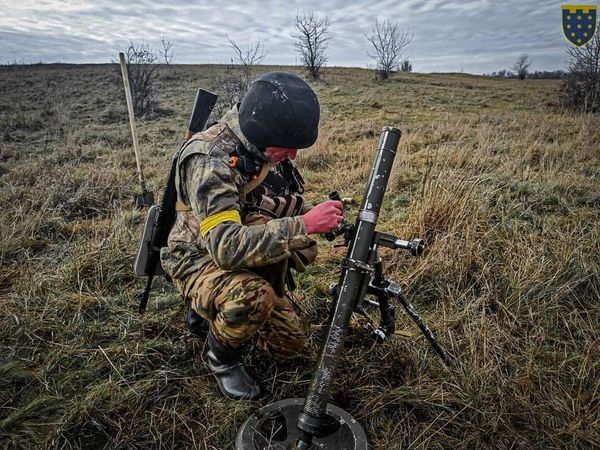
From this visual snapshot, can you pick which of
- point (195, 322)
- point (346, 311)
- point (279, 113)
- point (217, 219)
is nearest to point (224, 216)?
point (217, 219)

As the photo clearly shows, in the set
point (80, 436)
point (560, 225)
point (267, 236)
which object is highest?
point (267, 236)

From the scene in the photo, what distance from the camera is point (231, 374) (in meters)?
2.48

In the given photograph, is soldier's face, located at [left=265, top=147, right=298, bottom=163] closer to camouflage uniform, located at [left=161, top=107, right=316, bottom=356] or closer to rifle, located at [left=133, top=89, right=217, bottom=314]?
camouflage uniform, located at [left=161, top=107, right=316, bottom=356]

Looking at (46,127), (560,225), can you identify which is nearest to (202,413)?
(560,225)

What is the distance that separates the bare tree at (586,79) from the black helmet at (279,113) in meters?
15.2

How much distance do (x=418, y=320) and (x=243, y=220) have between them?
1109mm

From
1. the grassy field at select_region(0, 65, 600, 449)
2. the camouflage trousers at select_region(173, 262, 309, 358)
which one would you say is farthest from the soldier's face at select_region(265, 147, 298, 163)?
the grassy field at select_region(0, 65, 600, 449)

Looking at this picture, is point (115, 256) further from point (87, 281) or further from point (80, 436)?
point (80, 436)

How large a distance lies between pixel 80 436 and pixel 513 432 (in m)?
2.21

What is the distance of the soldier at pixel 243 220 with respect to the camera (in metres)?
2.08

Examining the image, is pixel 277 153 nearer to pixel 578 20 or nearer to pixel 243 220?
pixel 243 220

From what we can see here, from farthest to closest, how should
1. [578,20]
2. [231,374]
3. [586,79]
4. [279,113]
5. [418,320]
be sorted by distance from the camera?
[586,79] < [578,20] < [231,374] < [418,320] < [279,113]

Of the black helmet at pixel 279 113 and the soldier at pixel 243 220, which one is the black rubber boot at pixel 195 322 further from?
the black helmet at pixel 279 113

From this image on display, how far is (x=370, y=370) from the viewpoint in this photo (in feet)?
8.57
